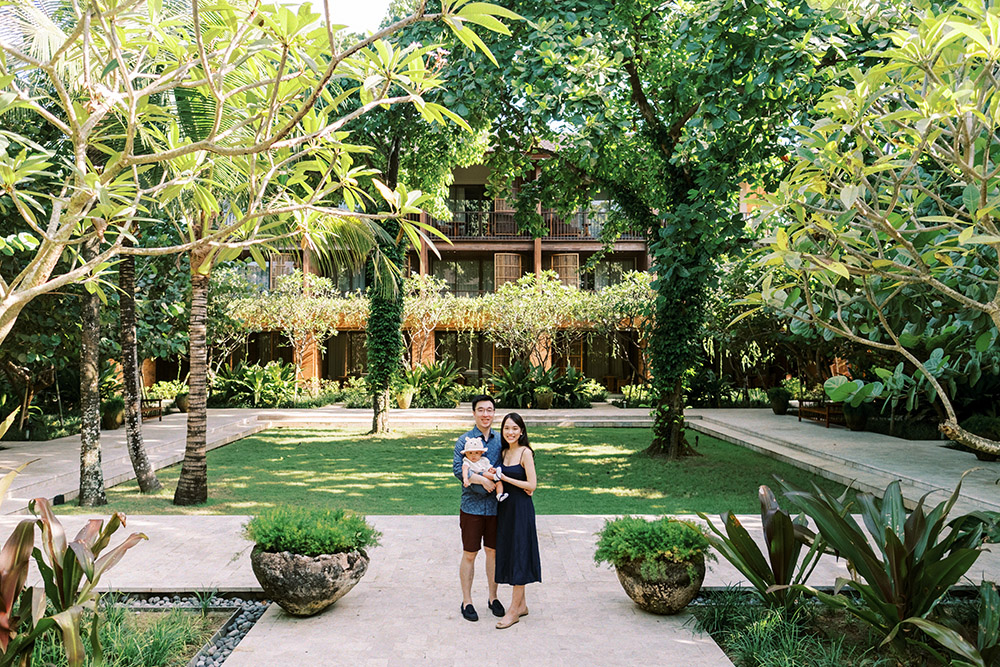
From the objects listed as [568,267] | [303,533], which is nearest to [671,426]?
[303,533]

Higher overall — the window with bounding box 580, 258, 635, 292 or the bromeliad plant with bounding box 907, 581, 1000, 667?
the window with bounding box 580, 258, 635, 292

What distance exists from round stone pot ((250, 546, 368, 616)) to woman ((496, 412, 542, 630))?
41.0 inches

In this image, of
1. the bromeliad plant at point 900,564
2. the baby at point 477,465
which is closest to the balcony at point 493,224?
the baby at point 477,465

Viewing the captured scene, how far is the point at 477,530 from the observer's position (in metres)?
4.84

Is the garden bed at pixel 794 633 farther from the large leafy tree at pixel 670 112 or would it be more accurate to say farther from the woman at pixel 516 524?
the large leafy tree at pixel 670 112

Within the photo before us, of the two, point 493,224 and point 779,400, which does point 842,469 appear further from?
point 493,224

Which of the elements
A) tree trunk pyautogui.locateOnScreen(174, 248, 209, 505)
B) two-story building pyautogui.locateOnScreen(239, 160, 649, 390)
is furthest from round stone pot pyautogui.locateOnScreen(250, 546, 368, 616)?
two-story building pyautogui.locateOnScreen(239, 160, 649, 390)

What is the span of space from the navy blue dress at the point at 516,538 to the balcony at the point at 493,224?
2267cm

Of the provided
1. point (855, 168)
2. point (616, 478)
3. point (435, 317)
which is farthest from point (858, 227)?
point (435, 317)

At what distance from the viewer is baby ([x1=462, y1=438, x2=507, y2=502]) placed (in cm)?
471

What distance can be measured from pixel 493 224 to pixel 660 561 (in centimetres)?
2398

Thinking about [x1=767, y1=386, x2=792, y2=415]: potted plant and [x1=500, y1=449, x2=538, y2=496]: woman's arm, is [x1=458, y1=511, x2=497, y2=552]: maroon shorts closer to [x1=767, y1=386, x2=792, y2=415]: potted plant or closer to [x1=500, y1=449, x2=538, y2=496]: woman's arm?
[x1=500, y1=449, x2=538, y2=496]: woman's arm

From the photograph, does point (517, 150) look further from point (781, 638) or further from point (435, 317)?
point (781, 638)

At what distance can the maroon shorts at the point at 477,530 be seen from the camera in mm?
4828
